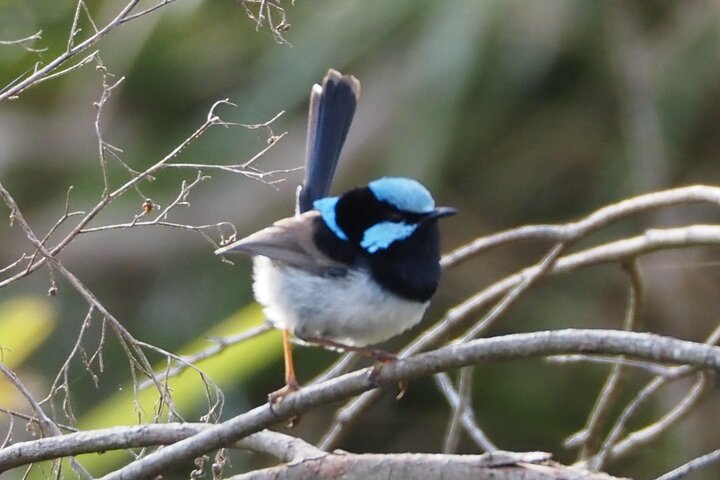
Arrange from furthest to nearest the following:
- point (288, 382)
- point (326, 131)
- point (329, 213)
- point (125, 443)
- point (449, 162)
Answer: point (449, 162), point (326, 131), point (329, 213), point (288, 382), point (125, 443)

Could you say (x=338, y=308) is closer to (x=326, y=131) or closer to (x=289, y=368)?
(x=289, y=368)

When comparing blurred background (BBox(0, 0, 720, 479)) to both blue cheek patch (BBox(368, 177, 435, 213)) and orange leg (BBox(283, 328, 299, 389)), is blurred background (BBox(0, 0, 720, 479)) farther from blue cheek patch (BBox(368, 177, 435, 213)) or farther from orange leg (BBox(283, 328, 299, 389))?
blue cheek patch (BBox(368, 177, 435, 213))

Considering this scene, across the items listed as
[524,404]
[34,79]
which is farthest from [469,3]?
[34,79]

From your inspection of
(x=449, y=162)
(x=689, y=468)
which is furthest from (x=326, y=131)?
(x=449, y=162)

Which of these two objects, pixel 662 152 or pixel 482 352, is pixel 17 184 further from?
pixel 482 352

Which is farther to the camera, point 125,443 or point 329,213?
point 329,213

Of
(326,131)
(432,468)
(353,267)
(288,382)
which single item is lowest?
(288,382)

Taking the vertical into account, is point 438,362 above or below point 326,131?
below
